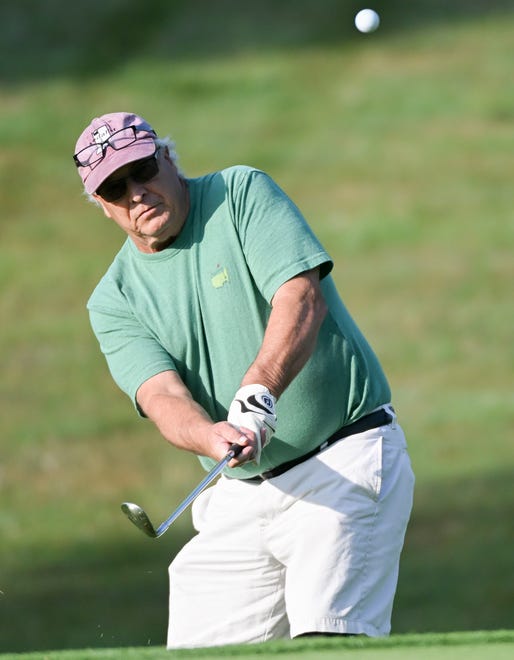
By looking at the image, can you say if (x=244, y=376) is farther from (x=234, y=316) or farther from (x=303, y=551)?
(x=303, y=551)

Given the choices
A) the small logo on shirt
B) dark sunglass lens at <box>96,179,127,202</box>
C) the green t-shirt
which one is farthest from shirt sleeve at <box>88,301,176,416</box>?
dark sunglass lens at <box>96,179,127,202</box>

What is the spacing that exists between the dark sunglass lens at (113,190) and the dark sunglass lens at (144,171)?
37 mm

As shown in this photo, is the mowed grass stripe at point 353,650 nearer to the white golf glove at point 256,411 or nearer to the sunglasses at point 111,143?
the white golf glove at point 256,411

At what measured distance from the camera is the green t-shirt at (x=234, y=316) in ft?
15.8

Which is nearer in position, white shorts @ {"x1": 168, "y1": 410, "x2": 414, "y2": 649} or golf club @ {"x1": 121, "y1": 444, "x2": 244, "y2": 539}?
golf club @ {"x1": 121, "y1": 444, "x2": 244, "y2": 539}

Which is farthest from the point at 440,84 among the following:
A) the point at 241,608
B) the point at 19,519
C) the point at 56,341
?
the point at 241,608

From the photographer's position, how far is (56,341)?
51.6ft

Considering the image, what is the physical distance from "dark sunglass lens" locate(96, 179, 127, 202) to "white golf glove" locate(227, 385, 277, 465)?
828mm

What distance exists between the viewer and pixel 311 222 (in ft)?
55.4

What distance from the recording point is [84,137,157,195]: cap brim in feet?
15.8

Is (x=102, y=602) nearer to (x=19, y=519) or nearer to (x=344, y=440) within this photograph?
(x=19, y=519)

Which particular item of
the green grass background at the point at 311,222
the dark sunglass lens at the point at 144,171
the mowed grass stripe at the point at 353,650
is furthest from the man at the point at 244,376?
the green grass background at the point at 311,222

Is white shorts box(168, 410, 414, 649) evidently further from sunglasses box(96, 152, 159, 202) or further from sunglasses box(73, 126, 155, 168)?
sunglasses box(73, 126, 155, 168)

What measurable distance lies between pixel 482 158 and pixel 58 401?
5.91m
